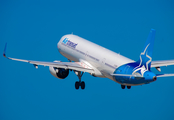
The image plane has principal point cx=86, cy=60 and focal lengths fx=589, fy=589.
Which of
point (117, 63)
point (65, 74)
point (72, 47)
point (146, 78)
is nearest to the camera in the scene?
point (146, 78)

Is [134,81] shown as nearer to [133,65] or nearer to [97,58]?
[133,65]

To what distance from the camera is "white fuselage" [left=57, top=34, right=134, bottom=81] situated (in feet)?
246

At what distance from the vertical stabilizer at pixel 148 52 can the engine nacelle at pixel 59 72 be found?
13447mm

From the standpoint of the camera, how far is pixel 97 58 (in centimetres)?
7844

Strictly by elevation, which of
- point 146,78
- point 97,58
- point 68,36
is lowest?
point 146,78

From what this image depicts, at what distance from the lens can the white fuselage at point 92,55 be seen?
246 feet

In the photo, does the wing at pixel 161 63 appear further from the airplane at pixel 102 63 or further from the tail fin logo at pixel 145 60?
the tail fin logo at pixel 145 60

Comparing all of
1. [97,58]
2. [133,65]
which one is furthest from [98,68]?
[133,65]

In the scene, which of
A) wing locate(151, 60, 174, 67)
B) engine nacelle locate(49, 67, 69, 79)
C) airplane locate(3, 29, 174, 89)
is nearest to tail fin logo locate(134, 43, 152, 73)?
airplane locate(3, 29, 174, 89)

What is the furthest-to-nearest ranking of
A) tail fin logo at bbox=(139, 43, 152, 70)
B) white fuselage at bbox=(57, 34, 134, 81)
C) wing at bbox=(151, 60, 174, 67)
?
wing at bbox=(151, 60, 174, 67) → white fuselage at bbox=(57, 34, 134, 81) → tail fin logo at bbox=(139, 43, 152, 70)

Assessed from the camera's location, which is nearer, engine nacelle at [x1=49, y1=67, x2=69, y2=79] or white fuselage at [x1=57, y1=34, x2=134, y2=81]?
white fuselage at [x1=57, y1=34, x2=134, y2=81]

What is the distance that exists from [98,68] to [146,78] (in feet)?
36.8

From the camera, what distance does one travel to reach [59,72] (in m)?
79.4

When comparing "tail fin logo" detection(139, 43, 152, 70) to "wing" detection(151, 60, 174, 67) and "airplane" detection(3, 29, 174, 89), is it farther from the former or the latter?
"wing" detection(151, 60, 174, 67)
